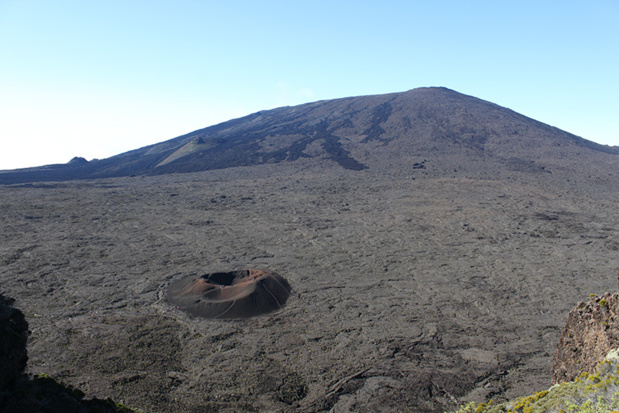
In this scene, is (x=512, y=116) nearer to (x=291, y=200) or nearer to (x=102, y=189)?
(x=291, y=200)

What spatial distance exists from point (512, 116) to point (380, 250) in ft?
130

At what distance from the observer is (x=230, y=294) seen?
29.6 ft

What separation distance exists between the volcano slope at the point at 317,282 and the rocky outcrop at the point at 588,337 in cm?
125

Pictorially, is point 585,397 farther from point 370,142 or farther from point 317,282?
point 370,142

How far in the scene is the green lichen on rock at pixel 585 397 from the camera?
2.96 metres

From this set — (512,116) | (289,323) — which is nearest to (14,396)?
(289,323)

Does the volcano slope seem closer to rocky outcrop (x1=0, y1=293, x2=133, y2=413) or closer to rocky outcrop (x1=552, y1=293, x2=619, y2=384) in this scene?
rocky outcrop (x1=552, y1=293, x2=619, y2=384)

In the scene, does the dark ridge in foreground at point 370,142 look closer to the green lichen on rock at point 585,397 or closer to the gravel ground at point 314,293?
the gravel ground at point 314,293

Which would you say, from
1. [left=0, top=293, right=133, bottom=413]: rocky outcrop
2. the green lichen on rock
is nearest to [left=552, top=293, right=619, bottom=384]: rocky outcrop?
the green lichen on rock

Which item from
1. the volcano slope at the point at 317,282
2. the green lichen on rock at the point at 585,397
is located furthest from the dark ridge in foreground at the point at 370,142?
the green lichen on rock at the point at 585,397

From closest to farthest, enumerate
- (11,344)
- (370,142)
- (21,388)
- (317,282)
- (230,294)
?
(21,388) → (11,344) → (230,294) → (317,282) → (370,142)

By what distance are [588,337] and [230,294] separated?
21.3 ft

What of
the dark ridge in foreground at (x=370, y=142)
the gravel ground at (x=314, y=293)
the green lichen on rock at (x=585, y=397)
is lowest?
the gravel ground at (x=314, y=293)

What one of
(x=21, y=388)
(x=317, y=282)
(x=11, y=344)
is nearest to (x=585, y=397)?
(x=21, y=388)
